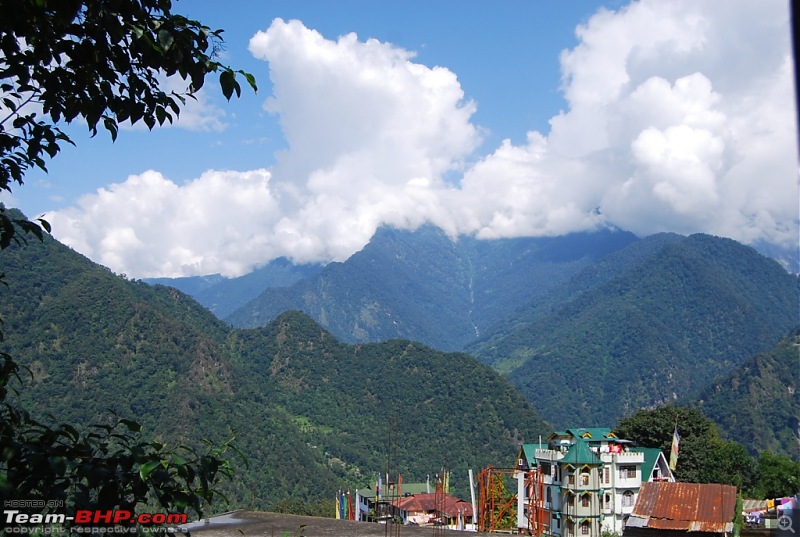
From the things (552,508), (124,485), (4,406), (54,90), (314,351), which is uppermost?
(314,351)

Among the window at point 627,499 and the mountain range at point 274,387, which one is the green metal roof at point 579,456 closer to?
the window at point 627,499

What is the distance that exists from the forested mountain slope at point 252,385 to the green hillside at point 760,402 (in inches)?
1319

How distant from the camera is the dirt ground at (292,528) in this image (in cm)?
564

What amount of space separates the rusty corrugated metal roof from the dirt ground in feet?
67.4

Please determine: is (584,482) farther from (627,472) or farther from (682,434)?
(682,434)

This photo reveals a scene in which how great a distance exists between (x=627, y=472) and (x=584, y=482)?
550cm

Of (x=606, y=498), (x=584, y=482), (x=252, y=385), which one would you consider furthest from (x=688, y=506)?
(x=252, y=385)

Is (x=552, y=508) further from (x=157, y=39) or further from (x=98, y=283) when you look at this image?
(x=98, y=283)

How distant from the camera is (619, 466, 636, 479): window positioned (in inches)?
1324

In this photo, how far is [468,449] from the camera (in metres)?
95.4

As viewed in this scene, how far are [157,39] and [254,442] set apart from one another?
8502 cm

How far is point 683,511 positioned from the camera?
2488cm

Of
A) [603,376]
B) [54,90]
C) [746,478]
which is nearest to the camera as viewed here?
[54,90]

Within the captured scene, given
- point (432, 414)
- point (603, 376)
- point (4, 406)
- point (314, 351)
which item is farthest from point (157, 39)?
point (603, 376)
